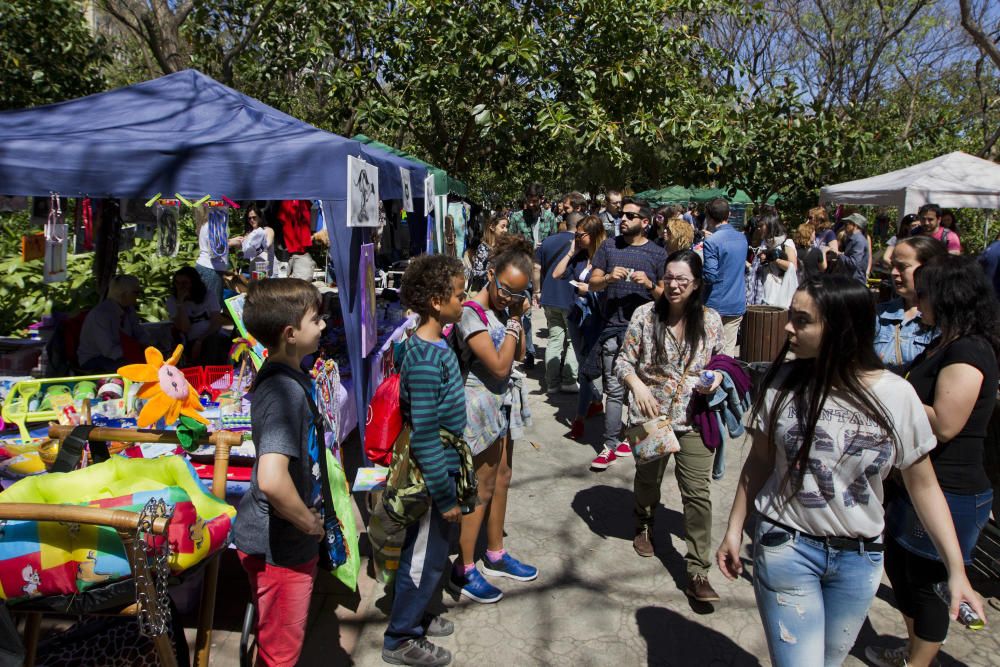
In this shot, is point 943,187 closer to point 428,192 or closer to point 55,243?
point 428,192

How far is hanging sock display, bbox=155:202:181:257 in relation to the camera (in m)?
4.71

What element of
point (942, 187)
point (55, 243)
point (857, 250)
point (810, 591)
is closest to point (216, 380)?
point (55, 243)

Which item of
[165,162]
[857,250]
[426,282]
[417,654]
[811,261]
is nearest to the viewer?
[426,282]

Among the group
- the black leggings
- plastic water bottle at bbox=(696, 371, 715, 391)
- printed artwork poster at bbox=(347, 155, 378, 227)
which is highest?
printed artwork poster at bbox=(347, 155, 378, 227)

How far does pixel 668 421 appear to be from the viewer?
10.9 feet

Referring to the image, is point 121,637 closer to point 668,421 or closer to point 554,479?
point 668,421

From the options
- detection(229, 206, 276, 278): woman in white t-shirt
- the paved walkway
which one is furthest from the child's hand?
A: detection(229, 206, 276, 278): woman in white t-shirt

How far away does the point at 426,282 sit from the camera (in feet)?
9.07

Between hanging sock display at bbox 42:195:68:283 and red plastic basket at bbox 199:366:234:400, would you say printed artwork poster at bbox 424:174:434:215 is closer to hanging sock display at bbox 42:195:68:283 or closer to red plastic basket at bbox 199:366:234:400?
red plastic basket at bbox 199:366:234:400

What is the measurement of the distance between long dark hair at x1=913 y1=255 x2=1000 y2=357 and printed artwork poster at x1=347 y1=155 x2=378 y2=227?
2.88m

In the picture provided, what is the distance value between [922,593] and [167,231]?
476 cm

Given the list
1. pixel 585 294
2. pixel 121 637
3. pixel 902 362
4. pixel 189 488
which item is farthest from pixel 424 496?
pixel 585 294

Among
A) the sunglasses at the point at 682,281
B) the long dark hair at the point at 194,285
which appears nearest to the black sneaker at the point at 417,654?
the sunglasses at the point at 682,281

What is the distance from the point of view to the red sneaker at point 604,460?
16.6 ft
